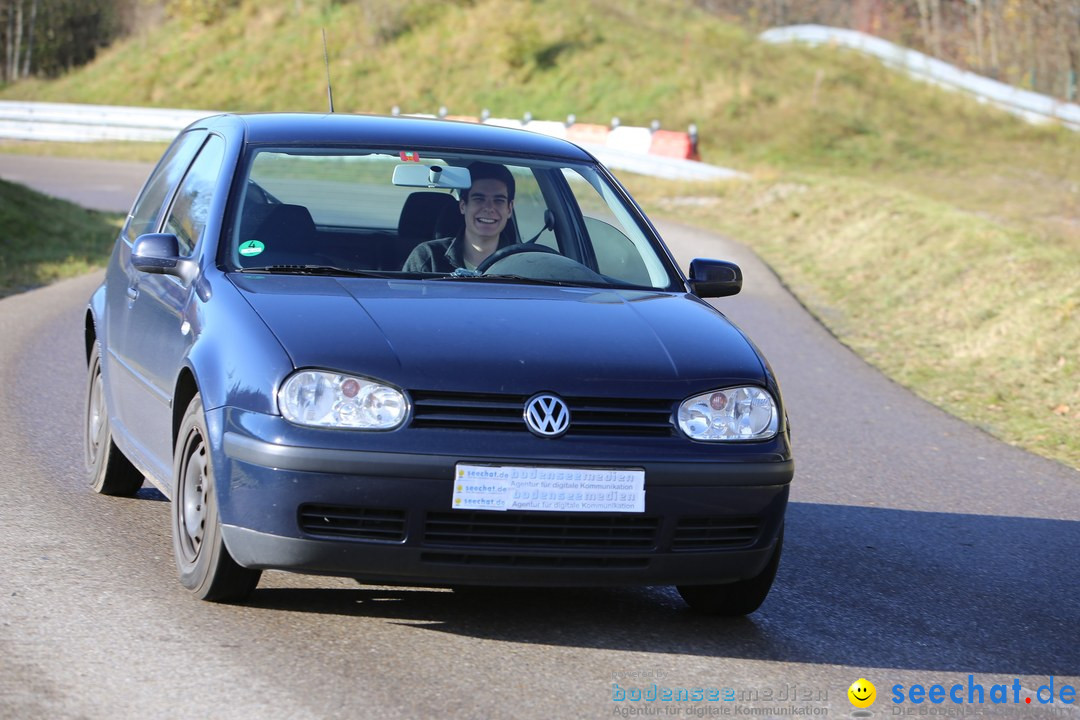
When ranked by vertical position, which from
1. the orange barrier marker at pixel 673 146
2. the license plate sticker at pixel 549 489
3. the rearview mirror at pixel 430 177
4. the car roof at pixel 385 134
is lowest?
the orange barrier marker at pixel 673 146

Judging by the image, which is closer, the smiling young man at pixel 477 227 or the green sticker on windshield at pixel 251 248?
the green sticker on windshield at pixel 251 248

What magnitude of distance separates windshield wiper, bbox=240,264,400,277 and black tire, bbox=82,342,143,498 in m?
1.40

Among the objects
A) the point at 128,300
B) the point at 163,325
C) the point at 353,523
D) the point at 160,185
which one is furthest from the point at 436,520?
the point at 160,185

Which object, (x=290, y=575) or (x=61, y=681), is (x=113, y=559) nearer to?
(x=290, y=575)

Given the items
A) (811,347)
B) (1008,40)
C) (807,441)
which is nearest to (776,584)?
(807,441)

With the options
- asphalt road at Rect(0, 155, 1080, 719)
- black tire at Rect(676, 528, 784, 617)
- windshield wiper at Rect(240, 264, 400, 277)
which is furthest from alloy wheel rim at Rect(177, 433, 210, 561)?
black tire at Rect(676, 528, 784, 617)

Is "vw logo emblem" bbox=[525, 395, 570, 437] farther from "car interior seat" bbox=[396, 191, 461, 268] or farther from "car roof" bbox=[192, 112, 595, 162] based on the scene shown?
"car roof" bbox=[192, 112, 595, 162]

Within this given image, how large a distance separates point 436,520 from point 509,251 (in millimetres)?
1576

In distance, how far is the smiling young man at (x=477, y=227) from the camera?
582 cm

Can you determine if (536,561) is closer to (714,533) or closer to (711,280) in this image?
(714,533)

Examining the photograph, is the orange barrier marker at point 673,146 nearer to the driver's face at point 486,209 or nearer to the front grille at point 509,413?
the driver's face at point 486,209

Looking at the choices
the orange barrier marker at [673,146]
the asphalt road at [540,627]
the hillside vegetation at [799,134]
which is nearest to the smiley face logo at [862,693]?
the asphalt road at [540,627]

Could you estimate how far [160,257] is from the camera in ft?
18.2

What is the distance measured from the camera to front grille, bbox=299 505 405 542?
4551mm
